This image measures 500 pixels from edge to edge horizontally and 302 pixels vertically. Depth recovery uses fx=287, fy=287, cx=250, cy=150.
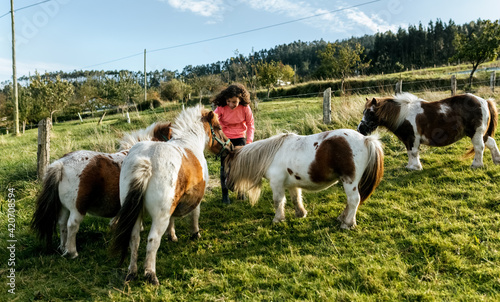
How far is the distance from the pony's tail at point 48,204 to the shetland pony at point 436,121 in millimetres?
5292

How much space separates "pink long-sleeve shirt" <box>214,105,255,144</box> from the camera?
16.4ft

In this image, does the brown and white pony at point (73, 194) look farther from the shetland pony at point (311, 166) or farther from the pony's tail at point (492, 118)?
the pony's tail at point (492, 118)

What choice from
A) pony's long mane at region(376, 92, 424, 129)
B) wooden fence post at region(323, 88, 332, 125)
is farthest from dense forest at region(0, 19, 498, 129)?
pony's long mane at region(376, 92, 424, 129)

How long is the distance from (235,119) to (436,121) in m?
3.88

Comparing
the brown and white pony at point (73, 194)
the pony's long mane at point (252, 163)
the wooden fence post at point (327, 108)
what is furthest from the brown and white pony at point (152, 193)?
the wooden fence post at point (327, 108)

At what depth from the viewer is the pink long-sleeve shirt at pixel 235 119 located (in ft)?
16.4

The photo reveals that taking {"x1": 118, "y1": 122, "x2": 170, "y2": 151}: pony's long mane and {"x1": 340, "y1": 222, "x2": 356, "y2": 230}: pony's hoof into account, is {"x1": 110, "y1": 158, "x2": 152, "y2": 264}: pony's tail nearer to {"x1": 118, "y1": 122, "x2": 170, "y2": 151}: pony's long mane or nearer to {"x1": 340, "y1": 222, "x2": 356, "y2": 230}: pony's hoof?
{"x1": 118, "y1": 122, "x2": 170, "y2": 151}: pony's long mane

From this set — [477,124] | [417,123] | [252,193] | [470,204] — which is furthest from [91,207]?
[477,124]

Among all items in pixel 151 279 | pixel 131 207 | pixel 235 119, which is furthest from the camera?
pixel 235 119

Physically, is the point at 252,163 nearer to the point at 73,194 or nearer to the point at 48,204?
the point at 73,194

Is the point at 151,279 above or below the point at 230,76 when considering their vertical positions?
below

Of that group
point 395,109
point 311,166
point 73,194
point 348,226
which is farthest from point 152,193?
point 395,109

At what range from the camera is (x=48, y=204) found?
10.9 ft

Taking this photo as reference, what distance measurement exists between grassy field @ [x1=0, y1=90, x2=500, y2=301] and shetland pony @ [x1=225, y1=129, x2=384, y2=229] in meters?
0.45
